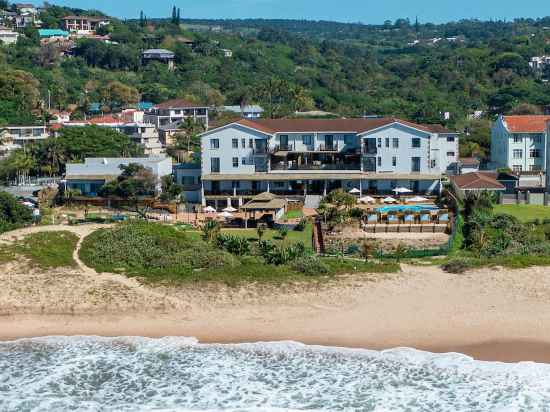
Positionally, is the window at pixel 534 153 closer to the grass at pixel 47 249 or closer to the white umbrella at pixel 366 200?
the white umbrella at pixel 366 200

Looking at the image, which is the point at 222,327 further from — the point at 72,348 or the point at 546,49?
the point at 546,49

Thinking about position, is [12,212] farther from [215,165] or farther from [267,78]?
[267,78]

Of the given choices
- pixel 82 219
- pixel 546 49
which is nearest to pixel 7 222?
pixel 82 219

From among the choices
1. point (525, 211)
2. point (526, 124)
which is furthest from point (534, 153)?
point (525, 211)

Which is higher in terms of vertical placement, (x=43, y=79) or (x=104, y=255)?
(x=43, y=79)

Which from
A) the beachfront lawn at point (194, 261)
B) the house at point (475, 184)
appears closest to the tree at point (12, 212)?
the beachfront lawn at point (194, 261)

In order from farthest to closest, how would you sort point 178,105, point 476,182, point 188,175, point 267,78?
1. point 267,78
2. point 178,105
3. point 188,175
4. point 476,182

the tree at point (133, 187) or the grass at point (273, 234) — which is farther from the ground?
the tree at point (133, 187)
